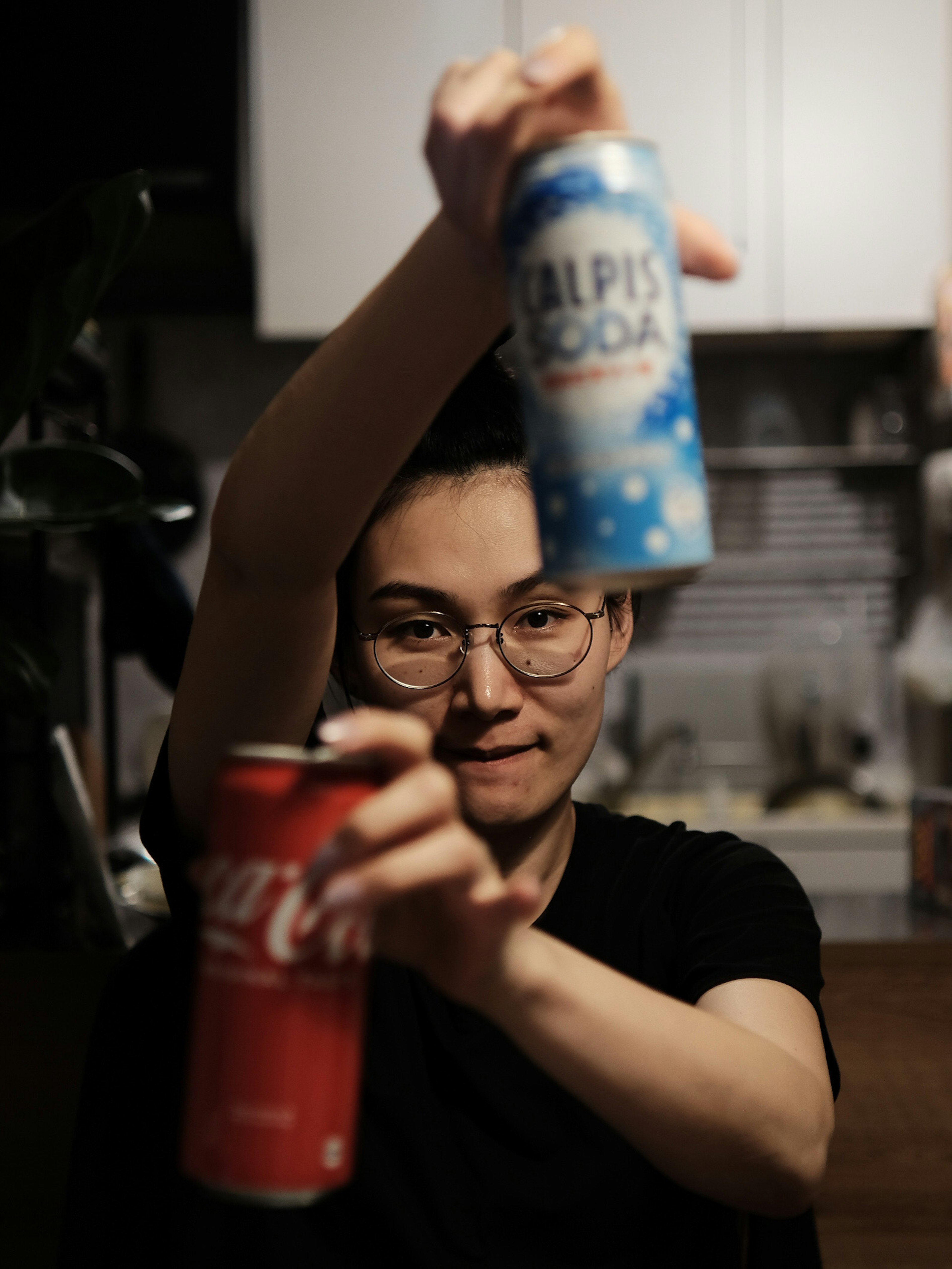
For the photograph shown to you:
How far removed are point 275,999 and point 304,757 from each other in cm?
8

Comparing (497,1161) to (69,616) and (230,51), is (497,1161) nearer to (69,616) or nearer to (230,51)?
(69,616)

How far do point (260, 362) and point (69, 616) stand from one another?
0.83 meters

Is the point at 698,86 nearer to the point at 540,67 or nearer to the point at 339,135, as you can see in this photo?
the point at 339,135

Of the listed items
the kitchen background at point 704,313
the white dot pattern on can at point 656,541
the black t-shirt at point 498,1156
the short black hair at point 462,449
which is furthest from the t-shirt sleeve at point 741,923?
the kitchen background at point 704,313

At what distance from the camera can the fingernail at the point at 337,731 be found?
36 centimetres

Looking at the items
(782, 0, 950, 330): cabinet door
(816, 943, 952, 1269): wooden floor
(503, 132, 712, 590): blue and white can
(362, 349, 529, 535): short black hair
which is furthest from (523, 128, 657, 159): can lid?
(782, 0, 950, 330): cabinet door

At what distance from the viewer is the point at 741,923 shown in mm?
766

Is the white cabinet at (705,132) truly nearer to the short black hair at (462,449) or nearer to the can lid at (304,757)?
the short black hair at (462,449)

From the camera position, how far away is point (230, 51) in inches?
84.2

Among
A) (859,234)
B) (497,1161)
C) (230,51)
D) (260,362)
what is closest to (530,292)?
(497,1161)

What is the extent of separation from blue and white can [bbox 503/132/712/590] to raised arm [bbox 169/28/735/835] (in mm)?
47

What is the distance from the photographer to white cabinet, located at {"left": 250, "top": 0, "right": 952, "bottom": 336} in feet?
7.76

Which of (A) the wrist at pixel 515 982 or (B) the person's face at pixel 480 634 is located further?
(B) the person's face at pixel 480 634

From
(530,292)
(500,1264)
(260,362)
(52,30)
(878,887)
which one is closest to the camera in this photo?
(530,292)
